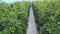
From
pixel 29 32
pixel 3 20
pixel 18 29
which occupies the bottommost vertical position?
pixel 29 32

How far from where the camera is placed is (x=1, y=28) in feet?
15.9

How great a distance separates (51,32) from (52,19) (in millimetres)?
900

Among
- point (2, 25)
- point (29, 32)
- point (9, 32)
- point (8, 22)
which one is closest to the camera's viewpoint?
point (9, 32)

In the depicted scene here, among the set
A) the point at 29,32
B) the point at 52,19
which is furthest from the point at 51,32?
the point at 29,32

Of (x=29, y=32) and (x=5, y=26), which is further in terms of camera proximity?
(x=29, y=32)

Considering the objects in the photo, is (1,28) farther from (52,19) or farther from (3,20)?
(52,19)

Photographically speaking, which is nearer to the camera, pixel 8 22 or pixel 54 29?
pixel 54 29

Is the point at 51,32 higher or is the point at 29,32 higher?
the point at 51,32

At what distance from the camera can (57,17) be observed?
584cm

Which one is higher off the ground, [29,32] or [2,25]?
[2,25]

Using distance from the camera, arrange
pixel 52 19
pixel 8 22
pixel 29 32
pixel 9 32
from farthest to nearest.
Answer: pixel 29 32
pixel 52 19
pixel 8 22
pixel 9 32

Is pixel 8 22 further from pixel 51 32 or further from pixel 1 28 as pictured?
pixel 51 32

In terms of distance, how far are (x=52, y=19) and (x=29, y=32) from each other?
348 cm

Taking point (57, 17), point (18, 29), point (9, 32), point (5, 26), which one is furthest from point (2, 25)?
point (57, 17)
